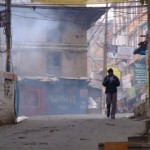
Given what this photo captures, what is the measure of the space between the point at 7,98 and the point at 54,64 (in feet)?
75.2

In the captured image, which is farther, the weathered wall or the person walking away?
the person walking away

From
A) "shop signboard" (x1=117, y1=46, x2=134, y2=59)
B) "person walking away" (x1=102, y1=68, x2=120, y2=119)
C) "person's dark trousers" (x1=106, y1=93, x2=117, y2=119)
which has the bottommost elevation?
"person's dark trousers" (x1=106, y1=93, x2=117, y2=119)

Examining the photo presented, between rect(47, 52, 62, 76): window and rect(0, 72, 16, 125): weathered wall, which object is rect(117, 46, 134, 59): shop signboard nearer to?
rect(47, 52, 62, 76): window

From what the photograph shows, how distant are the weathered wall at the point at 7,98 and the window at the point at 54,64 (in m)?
22.1

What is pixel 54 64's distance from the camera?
35.8 m

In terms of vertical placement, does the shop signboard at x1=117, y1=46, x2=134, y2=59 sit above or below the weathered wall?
above

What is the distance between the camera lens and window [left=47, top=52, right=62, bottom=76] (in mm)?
35625

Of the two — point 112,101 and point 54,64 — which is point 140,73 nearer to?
point 54,64

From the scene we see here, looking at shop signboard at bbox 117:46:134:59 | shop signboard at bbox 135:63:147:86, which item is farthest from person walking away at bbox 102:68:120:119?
shop signboard at bbox 135:63:147:86

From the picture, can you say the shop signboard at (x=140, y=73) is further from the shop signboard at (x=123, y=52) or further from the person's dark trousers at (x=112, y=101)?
the person's dark trousers at (x=112, y=101)

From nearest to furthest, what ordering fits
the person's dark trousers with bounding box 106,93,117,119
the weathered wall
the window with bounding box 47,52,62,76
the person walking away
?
the weathered wall, the person's dark trousers with bounding box 106,93,117,119, the person walking away, the window with bounding box 47,52,62,76

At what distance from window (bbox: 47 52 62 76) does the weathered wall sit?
22.1 m

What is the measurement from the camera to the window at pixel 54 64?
35.6 metres

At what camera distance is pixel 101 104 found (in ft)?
140
